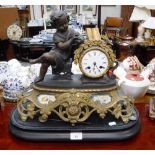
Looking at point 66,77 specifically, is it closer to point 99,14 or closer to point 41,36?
point 41,36

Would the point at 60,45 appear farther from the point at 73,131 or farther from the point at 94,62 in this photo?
the point at 73,131

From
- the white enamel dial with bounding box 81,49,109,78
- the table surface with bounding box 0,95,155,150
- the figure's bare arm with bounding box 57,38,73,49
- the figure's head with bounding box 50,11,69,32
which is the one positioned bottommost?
the table surface with bounding box 0,95,155,150

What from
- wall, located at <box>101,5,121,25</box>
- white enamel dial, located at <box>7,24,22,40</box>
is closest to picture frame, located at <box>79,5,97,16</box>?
wall, located at <box>101,5,121,25</box>

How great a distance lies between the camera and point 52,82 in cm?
128

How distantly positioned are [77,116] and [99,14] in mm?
3510

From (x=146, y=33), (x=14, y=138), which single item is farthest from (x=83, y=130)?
(x=146, y=33)

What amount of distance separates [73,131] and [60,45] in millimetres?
387

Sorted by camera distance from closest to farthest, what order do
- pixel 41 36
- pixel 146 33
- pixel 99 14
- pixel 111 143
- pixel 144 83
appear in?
pixel 111 143 < pixel 144 83 < pixel 146 33 < pixel 41 36 < pixel 99 14

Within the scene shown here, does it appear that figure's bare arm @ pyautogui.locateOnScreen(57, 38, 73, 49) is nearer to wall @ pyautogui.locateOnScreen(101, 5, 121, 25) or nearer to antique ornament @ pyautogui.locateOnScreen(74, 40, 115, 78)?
antique ornament @ pyautogui.locateOnScreen(74, 40, 115, 78)

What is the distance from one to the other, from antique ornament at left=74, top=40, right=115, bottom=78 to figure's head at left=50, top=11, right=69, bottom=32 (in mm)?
120

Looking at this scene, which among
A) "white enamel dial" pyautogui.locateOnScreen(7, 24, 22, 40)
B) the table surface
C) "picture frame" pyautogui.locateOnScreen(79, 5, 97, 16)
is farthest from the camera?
"picture frame" pyautogui.locateOnScreen(79, 5, 97, 16)

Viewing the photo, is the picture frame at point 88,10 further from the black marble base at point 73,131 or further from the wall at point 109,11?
the black marble base at point 73,131

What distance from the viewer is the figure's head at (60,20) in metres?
1.21

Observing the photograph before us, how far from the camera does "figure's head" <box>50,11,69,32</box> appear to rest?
1214 mm
